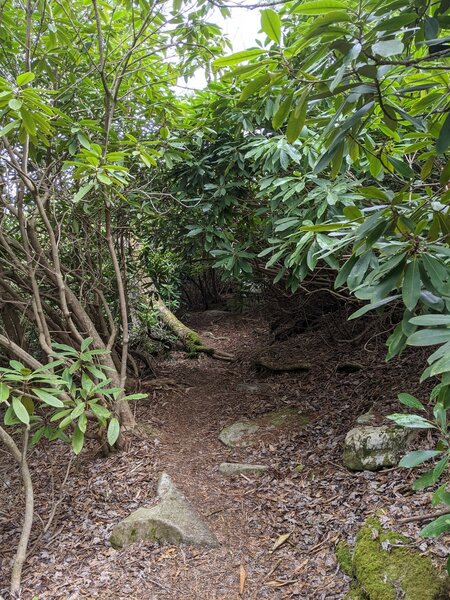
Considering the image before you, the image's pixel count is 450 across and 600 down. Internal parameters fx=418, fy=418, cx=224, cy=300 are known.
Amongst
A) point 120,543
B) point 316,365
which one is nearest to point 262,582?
point 120,543

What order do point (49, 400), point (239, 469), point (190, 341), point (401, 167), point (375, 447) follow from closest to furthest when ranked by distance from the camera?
point (401, 167)
point (49, 400)
point (375, 447)
point (239, 469)
point (190, 341)

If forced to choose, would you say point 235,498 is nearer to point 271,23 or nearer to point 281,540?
point 281,540

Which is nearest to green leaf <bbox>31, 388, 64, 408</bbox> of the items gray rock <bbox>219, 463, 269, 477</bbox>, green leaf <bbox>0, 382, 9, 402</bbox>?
green leaf <bbox>0, 382, 9, 402</bbox>

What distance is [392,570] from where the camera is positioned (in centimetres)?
172

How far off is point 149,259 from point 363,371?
2.82 metres

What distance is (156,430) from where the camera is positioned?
11.9 ft

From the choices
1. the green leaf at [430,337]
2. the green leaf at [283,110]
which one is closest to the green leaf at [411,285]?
Answer: the green leaf at [430,337]

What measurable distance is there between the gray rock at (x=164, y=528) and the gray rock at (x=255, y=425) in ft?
3.12

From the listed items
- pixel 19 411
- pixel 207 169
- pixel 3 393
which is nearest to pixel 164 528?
pixel 19 411

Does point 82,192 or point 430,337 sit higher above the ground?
point 82,192

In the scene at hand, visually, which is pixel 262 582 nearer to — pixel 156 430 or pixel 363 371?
pixel 156 430

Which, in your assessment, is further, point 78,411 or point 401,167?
point 78,411

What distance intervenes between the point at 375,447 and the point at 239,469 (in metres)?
1.00

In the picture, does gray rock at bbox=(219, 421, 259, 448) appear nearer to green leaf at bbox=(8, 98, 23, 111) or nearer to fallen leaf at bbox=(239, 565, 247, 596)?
fallen leaf at bbox=(239, 565, 247, 596)
